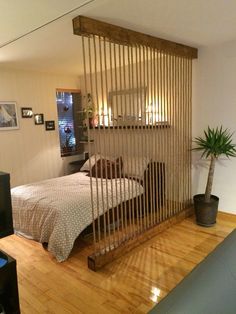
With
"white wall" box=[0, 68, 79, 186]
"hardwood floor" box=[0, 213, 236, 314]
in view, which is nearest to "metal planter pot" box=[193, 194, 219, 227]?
"hardwood floor" box=[0, 213, 236, 314]

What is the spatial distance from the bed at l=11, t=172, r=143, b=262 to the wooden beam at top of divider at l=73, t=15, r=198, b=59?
1.39 meters

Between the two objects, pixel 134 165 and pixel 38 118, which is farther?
pixel 38 118

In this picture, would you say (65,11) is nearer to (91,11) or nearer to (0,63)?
(91,11)

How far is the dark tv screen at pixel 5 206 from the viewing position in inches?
59.9

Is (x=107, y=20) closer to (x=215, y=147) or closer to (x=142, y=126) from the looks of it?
(x=142, y=126)

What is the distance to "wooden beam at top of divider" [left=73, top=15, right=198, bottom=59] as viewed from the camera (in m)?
2.23

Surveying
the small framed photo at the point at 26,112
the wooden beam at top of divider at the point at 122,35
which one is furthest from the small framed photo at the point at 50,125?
the wooden beam at top of divider at the point at 122,35

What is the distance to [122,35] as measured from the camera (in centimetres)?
256

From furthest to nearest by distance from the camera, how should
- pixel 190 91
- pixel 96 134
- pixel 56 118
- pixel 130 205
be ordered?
pixel 56 118 < pixel 190 91 < pixel 130 205 < pixel 96 134

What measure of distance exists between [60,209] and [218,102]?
2464 millimetres

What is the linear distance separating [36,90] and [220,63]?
9.92 ft

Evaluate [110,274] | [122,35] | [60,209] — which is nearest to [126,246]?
[110,274]

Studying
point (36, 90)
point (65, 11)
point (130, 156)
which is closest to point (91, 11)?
point (65, 11)

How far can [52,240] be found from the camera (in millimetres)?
2781
